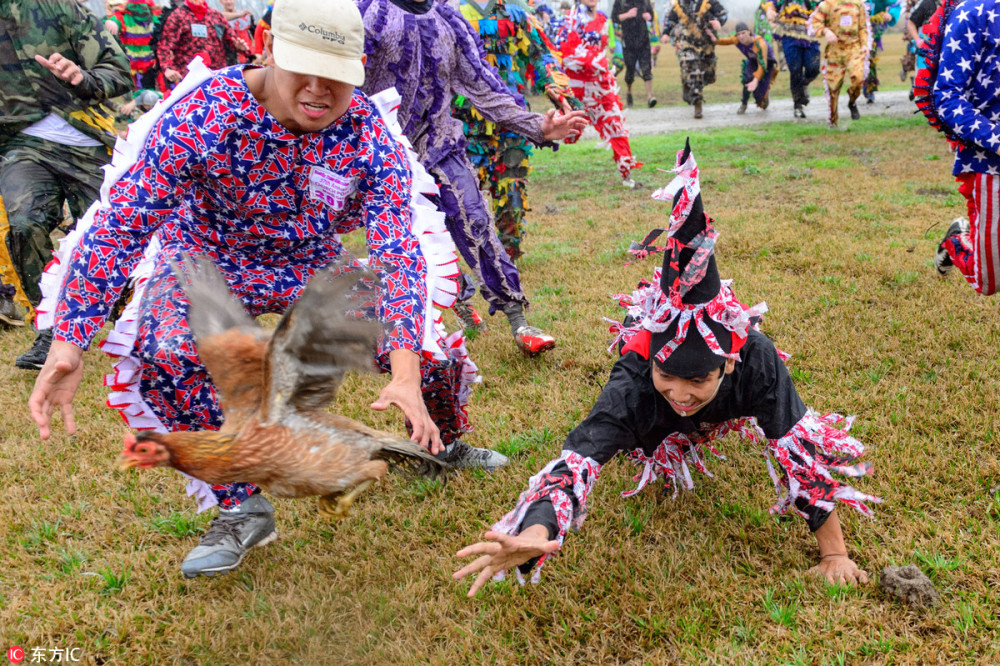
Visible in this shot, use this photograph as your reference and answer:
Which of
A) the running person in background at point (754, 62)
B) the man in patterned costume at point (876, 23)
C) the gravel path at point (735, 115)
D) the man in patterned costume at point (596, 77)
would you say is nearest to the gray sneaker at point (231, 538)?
the man in patterned costume at point (596, 77)

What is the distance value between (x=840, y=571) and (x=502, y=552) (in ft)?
4.33

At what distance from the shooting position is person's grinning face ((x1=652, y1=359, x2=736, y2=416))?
2.40 m

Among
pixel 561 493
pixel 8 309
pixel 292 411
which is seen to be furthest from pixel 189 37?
pixel 561 493

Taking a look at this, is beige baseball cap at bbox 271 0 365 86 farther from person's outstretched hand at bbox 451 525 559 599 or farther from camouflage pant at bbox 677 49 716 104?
camouflage pant at bbox 677 49 716 104

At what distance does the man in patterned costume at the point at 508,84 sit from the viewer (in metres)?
4.89

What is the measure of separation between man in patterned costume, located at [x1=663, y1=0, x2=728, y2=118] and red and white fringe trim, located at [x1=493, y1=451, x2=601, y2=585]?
13.3 m

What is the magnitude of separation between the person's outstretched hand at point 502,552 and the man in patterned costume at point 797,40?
1244 centimetres

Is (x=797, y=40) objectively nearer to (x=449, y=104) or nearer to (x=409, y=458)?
(x=449, y=104)

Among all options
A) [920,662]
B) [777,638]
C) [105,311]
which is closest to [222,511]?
[105,311]

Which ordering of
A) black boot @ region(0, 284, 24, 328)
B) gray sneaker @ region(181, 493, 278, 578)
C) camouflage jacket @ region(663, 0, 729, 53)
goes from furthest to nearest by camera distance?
camouflage jacket @ region(663, 0, 729, 53) < black boot @ region(0, 284, 24, 328) < gray sneaker @ region(181, 493, 278, 578)

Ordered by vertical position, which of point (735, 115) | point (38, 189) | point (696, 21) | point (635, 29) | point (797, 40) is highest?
point (635, 29)

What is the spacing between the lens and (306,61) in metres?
2.10

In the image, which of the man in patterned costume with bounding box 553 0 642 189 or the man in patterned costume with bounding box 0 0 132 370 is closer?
the man in patterned costume with bounding box 0 0 132 370

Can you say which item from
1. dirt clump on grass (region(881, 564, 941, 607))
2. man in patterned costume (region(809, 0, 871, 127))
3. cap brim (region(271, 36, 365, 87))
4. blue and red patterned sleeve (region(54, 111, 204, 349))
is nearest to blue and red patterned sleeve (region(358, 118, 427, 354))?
cap brim (region(271, 36, 365, 87))
